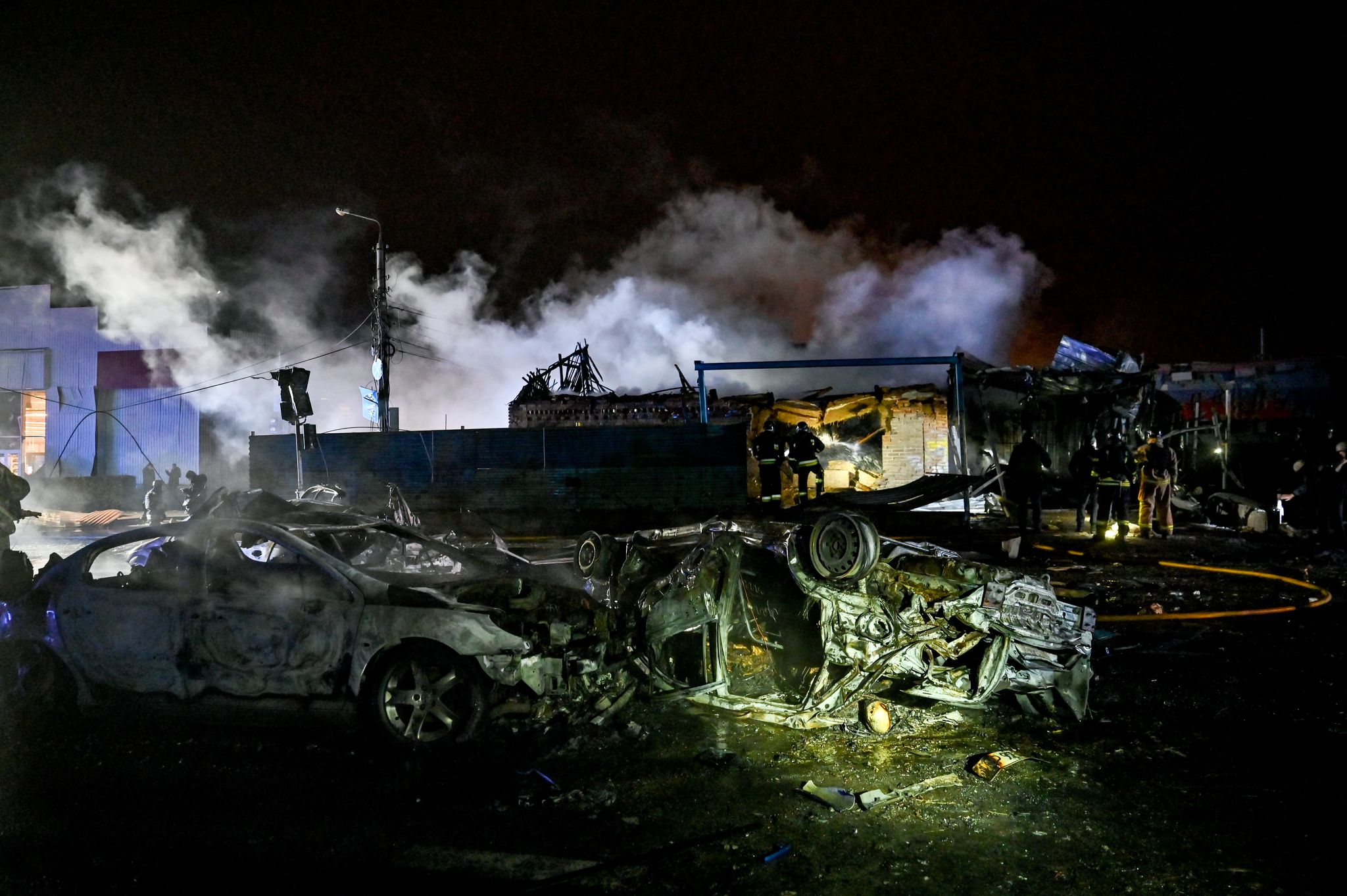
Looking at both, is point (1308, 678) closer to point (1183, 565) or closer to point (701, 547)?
point (701, 547)

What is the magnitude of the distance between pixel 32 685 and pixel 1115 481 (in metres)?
13.6

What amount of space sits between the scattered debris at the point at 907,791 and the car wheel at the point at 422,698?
2.11 m

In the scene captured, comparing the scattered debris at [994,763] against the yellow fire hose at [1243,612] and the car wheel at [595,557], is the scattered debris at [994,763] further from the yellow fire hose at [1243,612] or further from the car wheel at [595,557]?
the yellow fire hose at [1243,612]

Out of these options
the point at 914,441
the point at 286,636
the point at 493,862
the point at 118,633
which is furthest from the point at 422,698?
the point at 914,441

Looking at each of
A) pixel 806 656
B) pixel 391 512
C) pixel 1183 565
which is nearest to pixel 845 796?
pixel 806 656

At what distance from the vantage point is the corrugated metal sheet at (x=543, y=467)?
1673cm

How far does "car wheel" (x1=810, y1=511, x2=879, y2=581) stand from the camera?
4504 mm

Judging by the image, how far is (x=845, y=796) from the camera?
3732 mm

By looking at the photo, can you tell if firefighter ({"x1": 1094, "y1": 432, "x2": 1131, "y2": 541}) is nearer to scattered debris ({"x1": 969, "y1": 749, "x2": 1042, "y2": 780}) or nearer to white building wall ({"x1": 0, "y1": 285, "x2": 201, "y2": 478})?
scattered debris ({"x1": 969, "y1": 749, "x2": 1042, "y2": 780})

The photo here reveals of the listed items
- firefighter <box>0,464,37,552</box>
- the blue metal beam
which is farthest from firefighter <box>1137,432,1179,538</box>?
firefighter <box>0,464,37,552</box>

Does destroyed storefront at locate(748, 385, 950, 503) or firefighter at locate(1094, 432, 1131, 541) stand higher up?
destroyed storefront at locate(748, 385, 950, 503)

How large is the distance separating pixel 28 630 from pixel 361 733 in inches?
89.9

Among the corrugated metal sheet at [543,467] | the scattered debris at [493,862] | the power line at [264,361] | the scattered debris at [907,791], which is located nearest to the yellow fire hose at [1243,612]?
the scattered debris at [907,791]

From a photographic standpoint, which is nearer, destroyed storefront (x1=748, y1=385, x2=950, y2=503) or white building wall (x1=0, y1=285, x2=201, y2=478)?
destroyed storefront (x1=748, y1=385, x2=950, y2=503)
